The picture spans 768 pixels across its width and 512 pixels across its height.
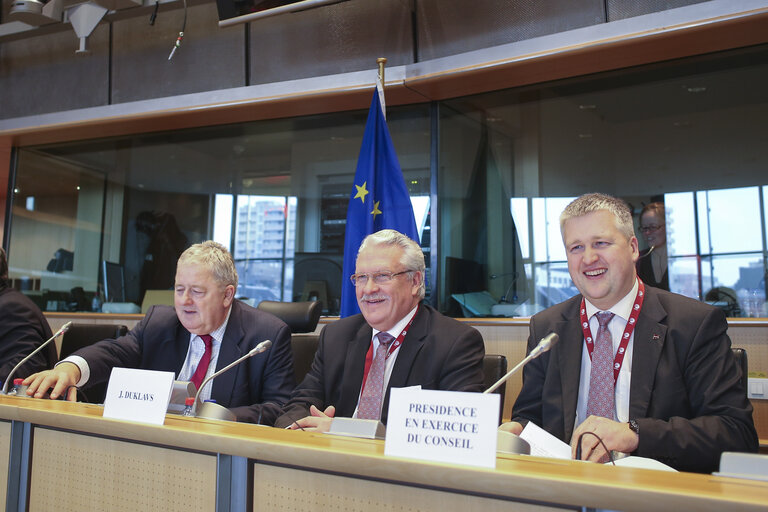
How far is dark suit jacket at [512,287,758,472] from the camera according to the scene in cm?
154

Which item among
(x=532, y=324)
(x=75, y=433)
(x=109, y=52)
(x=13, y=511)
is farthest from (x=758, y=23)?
(x=109, y=52)

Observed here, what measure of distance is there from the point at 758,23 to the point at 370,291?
2442 millimetres

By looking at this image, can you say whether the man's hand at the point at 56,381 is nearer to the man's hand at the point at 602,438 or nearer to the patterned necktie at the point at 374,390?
the patterned necktie at the point at 374,390

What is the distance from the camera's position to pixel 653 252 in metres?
4.18

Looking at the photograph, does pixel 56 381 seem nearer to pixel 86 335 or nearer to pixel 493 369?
pixel 86 335

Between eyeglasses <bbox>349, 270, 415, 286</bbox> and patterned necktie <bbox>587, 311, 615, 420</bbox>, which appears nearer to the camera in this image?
patterned necktie <bbox>587, 311, 615, 420</bbox>

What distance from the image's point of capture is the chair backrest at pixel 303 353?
2705mm

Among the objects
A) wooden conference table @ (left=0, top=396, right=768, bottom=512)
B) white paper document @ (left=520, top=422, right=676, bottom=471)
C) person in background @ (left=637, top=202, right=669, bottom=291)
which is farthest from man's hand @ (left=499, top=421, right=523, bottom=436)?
person in background @ (left=637, top=202, right=669, bottom=291)

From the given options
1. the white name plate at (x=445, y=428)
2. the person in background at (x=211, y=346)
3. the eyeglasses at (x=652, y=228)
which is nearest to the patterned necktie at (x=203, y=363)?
the person in background at (x=211, y=346)

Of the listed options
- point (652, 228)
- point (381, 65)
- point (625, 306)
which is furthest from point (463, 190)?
point (625, 306)

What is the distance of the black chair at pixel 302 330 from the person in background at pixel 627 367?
3.39 ft

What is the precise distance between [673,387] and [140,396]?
1317 mm

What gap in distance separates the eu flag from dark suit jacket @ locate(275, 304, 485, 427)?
1.42 metres

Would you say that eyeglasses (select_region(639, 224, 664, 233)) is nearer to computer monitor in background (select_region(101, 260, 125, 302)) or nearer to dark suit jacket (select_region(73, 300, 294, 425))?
dark suit jacket (select_region(73, 300, 294, 425))
